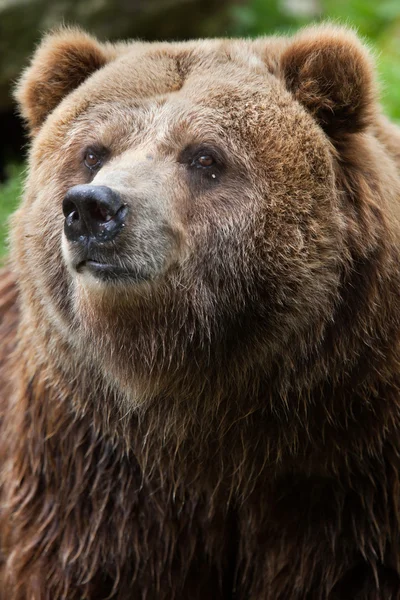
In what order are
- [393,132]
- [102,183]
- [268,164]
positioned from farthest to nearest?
[393,132] → [268,164] → [102,183]

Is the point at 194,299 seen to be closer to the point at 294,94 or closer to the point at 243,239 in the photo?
the point at 243,239

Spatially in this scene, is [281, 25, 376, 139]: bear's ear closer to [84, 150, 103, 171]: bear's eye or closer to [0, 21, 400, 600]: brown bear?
[0, 21, 400, 600]: brown bear

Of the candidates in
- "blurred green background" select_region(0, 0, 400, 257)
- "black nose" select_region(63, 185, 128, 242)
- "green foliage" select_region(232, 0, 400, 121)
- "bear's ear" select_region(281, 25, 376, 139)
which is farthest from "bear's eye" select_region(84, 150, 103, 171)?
"green foliage" select_region(232, 0, 400, 121)

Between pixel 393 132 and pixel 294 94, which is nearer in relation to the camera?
pixel 294 94

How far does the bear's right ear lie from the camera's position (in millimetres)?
4746

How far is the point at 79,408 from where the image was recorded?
4660 millimetres

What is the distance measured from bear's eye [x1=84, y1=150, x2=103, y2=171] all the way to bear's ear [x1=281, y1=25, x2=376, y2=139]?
859 mm

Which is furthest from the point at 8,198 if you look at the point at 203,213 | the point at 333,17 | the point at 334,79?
the point at 333,17

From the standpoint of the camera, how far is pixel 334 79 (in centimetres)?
433

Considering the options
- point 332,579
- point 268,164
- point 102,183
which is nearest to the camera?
point 102,183

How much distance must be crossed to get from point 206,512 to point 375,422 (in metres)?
0.86

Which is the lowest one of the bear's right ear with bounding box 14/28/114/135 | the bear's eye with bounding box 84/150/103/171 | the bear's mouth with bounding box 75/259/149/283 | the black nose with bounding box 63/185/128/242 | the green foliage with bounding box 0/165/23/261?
the green foliage with bounding box 0/165/23/261

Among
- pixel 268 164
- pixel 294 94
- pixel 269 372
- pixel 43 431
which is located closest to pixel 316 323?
pixel 269 372

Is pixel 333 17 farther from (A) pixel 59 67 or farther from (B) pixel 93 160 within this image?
(B) pixel 93 160
